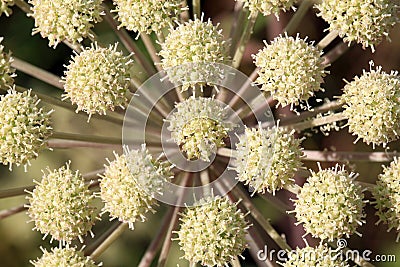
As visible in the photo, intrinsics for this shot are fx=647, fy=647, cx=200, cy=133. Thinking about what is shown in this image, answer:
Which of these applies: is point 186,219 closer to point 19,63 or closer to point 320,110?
point 320,110

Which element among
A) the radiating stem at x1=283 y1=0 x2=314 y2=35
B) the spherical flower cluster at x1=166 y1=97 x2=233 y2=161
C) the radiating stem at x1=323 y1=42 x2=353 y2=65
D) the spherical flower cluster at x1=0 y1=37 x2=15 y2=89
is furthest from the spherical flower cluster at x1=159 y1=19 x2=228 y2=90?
the spherical flower cluster at x1=0 y1=37 x2=15 y2=89

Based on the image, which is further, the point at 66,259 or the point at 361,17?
→ the point at 361,17

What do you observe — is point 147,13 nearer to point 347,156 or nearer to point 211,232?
point 211,232

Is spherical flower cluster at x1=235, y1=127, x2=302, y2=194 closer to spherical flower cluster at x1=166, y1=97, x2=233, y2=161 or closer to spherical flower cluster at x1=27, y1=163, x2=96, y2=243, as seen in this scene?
spherical flower cluster at x1=166, y1=97, x2=233, y2=161

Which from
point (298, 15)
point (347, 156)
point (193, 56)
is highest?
point (298, 15)

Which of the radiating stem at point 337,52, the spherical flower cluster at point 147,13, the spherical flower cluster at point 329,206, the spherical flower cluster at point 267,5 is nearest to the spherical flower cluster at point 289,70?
the spherical flower cluster at point 267,5

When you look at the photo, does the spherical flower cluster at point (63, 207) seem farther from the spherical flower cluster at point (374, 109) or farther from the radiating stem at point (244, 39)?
the spherical flower cluster at point (374, 109)

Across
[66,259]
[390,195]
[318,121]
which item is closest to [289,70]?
[318,121]

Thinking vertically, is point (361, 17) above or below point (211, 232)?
above
